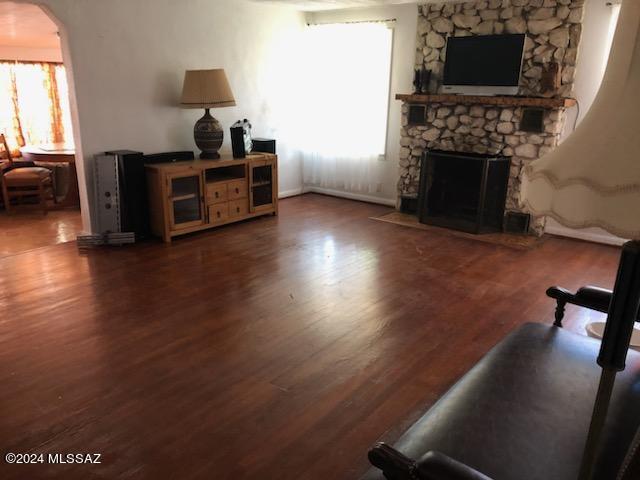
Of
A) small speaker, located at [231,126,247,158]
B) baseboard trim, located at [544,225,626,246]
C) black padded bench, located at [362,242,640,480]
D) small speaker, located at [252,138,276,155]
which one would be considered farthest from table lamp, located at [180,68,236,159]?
black padded bench, located at [362,242,640,480]

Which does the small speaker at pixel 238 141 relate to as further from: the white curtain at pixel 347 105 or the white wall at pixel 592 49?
the white wall at pixel 592 49

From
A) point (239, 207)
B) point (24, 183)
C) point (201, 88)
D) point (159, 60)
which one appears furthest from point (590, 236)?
point (24, 183)

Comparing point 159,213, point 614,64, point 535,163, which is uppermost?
point 614,64

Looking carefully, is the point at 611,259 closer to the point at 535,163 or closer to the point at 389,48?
the point at 389,48

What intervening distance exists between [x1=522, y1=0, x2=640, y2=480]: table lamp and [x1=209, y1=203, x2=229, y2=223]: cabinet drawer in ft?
14.0

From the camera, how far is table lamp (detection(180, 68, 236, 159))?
4.70 m

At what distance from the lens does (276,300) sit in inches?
133

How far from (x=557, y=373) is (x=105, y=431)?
180 centimetres

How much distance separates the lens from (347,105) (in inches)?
243

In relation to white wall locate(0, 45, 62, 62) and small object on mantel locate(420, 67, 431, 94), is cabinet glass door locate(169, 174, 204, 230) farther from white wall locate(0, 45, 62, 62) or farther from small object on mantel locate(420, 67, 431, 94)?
Answer: white wall locate(0, 45, 62, 62)

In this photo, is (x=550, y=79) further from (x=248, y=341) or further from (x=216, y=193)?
(x=248, y=341)

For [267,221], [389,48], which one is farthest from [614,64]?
[389,48]

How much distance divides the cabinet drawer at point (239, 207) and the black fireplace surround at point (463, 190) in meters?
1.90

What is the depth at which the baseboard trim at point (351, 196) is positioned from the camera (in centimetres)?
627
